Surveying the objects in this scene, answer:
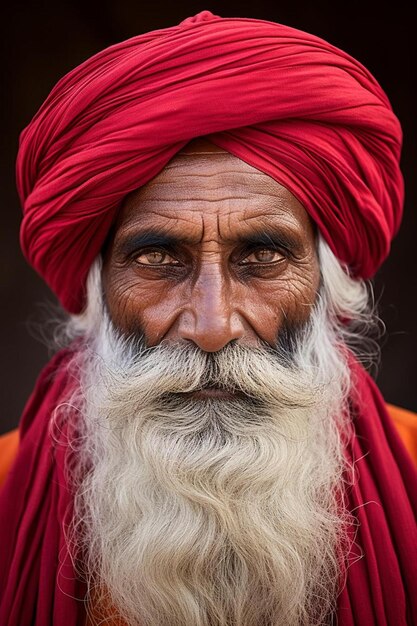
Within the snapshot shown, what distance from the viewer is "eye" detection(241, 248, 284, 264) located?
74.8 inches

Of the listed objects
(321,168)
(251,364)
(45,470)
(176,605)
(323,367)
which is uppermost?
(321,168)

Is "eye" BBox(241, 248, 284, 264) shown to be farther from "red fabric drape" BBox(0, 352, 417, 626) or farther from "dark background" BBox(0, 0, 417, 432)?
"dark background" BBox(0, 0, 417, 432)

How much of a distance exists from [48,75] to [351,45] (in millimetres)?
1326

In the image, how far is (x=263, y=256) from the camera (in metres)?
1.91

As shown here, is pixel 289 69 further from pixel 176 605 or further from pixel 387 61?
pixel 387 61

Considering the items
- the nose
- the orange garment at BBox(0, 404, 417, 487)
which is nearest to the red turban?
the nose

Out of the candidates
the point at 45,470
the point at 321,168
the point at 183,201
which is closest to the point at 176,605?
the point at 45,470

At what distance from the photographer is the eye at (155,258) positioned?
1913 millimetres

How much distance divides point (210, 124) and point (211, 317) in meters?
0.46

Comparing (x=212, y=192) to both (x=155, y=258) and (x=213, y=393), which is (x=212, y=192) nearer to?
(x=155, y=258)

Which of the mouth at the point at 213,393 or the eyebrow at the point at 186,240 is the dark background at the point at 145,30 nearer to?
the eyebrow at the point at 186,240

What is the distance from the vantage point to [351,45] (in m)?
3.21

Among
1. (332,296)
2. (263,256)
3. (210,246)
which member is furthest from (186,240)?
(332,296)

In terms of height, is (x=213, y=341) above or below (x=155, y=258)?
below
